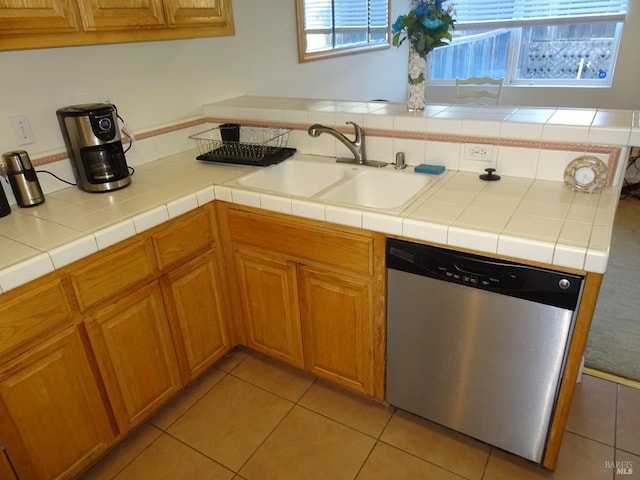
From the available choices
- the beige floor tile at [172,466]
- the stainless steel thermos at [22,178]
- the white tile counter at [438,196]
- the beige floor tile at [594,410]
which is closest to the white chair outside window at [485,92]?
the white tile counter at [438,196]

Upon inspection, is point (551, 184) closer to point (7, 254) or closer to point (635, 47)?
point (7, 254)

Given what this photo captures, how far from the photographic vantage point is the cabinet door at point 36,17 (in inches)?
52.7

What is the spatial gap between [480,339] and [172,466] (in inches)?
48.2

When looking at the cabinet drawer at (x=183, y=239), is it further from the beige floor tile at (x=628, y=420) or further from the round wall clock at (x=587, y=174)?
the beige floor tile at (x=628, y=420)

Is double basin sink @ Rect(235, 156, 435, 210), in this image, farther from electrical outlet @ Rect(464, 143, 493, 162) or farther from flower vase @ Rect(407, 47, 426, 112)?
flower vase @ Rect(407, 47, 426, 112)

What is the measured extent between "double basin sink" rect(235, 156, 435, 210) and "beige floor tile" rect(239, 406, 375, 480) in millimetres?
916

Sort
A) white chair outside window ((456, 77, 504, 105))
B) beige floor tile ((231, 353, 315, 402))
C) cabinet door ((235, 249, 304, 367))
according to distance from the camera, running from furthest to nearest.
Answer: white chair outside window ((456, 77, 504, 105)) < beige floor tile ((231, 353, 315, 402)) < cabinet door ((235, 249, 304, 367))

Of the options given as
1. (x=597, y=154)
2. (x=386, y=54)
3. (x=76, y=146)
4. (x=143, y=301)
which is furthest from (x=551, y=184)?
(x=386, y=54)

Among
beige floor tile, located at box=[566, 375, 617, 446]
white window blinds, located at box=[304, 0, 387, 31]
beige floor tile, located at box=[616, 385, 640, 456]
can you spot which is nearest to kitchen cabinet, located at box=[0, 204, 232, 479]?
beige floor tile, located at box=[566, 375, 617, 446]

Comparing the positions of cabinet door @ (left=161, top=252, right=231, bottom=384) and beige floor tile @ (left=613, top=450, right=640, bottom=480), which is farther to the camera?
cabinet door @ (left=161, top=252, right=231, bottom=384)

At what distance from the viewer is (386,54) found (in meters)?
4.36

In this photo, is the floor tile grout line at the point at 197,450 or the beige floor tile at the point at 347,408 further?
the beige floor tile at the point at 347,408

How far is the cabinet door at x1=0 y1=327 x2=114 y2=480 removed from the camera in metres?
1.32

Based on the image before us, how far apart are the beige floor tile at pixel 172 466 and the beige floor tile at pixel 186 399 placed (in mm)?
121
